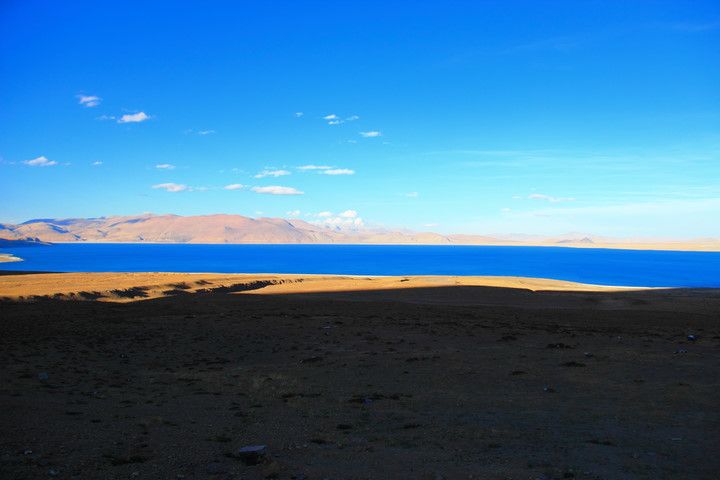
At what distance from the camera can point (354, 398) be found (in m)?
9.19

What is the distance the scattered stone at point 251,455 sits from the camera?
228 inches

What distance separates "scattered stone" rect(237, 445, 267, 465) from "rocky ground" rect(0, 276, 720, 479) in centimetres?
4

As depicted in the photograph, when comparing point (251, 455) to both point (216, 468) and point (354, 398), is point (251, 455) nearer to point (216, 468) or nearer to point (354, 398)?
point (216, 468)

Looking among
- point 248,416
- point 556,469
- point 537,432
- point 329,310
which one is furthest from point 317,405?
point 329,310

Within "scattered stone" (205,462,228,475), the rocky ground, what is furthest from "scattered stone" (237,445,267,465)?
"scattered stone" (205,462,228,475)

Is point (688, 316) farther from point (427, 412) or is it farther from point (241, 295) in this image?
point (241, 295)

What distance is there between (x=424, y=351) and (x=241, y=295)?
762 inches

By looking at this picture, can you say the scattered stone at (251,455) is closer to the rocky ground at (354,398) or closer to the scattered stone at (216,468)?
the rocky ground at (354,398)

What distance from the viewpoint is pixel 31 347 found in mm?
13484

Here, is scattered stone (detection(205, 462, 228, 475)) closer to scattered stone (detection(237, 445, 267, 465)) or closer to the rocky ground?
the rocky ground

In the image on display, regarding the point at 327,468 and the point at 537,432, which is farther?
the point at 537,432

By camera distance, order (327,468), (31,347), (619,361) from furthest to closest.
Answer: (31,347) → (619,361) → (327,468)

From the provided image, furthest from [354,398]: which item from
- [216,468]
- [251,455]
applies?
[216,468]

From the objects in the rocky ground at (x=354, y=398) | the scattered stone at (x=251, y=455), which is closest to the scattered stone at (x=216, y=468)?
the rocky ground at (x=354, y=398)
